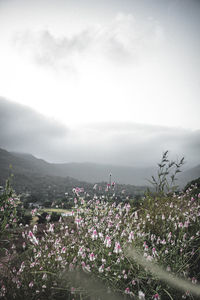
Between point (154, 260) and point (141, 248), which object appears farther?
point (141, 248)

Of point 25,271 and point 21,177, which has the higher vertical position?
point 25,271

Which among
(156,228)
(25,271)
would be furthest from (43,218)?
(156,228)

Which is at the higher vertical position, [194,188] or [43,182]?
[194,188]

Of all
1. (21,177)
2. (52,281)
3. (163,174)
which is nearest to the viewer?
(52,281)

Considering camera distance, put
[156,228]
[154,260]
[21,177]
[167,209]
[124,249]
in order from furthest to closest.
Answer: [21,177] < [167,209] < [156,228] < [124,249] < [154,260]

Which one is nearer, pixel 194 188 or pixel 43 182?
pixel 194 188

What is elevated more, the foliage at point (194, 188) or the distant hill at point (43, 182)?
the foliage at point (194, 188)

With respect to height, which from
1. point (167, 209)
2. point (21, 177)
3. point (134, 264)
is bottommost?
point (21, 177)

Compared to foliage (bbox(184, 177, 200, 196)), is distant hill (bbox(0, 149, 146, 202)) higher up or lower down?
lower down

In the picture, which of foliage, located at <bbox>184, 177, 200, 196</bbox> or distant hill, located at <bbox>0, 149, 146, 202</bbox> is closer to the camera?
foliage, located at <bbox>184, 177, 200, 196</bbox>

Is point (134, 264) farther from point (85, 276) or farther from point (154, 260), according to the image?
point (85, 276)

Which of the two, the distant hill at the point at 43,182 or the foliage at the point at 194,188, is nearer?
the foliage at the point at 194,188

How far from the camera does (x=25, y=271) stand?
7.13ft

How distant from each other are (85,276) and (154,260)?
0.96 metres
